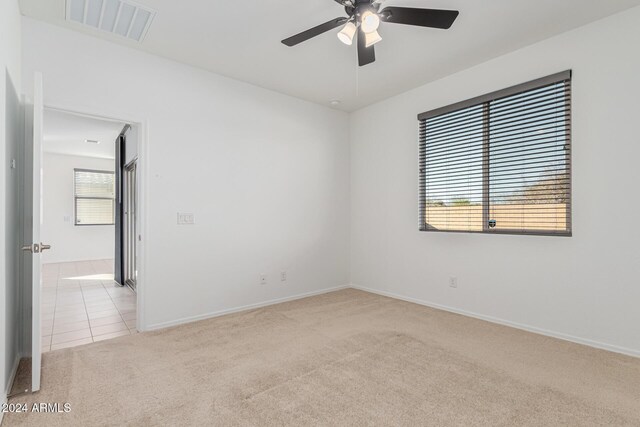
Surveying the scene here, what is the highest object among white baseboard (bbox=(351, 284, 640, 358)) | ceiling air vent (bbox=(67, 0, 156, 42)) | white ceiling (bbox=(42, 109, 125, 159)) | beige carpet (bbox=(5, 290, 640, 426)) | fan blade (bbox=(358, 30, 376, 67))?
ceiling air vent (bbox=(67, 0, 156, 42))

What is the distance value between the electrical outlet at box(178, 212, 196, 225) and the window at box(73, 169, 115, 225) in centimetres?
620

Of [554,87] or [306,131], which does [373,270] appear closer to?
[306,131]

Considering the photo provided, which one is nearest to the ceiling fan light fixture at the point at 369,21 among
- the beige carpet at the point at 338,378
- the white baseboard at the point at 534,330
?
the beige carpet at the point at 338,378

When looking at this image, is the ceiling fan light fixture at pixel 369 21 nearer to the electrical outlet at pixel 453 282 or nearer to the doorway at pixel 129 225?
the electrical outlet at pixel 453 282

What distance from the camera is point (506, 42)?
2975mm

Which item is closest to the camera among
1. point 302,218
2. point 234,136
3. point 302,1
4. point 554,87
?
point 302,1

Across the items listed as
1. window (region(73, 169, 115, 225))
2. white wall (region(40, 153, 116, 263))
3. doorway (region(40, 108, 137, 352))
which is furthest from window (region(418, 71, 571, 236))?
window (region(73, 169, 115, 225))

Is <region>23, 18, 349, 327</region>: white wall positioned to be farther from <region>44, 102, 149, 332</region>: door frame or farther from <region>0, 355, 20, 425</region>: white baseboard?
<region>0, 355, 20, 425</region>: white baseboard

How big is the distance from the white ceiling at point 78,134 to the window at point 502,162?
167 inches

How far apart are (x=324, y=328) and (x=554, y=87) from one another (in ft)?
9.85

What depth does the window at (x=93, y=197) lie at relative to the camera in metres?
7.85

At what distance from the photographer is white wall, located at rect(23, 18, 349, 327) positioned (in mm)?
2871

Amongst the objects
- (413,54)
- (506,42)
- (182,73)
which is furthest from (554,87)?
(182,73)

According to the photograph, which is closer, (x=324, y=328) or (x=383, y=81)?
(x=324, y=328)
